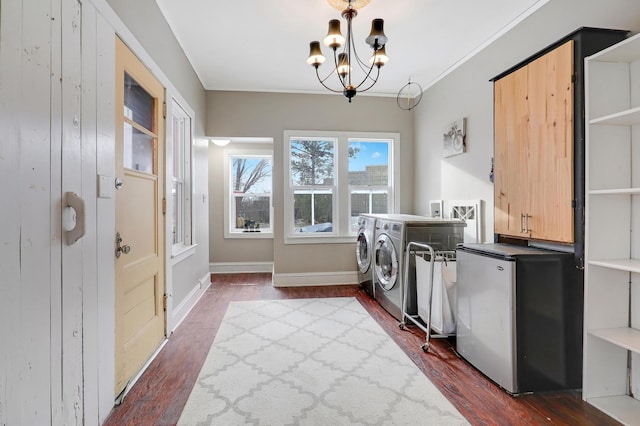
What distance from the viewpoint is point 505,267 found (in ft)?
6.15

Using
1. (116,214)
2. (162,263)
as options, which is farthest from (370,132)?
(116,214)

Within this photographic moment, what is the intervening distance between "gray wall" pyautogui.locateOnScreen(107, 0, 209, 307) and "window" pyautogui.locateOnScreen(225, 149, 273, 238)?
1046 millimetres

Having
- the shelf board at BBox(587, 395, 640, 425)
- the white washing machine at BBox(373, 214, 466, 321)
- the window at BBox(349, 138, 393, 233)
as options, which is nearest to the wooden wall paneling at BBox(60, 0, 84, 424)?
the white washing machine at BBox(373, 214, 466, 321)

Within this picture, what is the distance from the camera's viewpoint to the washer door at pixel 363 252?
3.81 meters

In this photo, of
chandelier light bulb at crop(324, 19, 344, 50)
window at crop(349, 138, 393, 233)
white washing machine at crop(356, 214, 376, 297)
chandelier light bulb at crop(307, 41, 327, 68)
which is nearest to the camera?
chandelier light bulb at crop(324, 19, 344, 50)

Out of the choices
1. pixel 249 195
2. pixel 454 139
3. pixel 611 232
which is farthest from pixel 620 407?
pixel 249 195

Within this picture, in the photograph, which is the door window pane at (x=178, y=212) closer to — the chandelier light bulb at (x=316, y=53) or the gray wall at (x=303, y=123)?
the gray wall at (x=303, y=123)

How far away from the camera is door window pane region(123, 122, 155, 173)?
1.98 meters

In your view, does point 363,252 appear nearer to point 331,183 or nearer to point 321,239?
point 321,239

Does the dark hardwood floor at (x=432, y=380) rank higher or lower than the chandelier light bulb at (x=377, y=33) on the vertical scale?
lower

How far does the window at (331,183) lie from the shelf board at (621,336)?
2961mm

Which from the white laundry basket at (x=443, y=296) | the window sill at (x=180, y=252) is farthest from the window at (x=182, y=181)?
the white laundry basket at (x=443, y=296)

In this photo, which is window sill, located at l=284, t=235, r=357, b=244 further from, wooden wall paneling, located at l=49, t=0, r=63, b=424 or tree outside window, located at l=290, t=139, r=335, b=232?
wooden wall paneling, located at l=49, t=0, r=63, b=424

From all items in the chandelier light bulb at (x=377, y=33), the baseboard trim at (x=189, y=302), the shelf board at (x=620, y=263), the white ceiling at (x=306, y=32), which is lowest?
the baseboard trim at (x=189, y=302)
